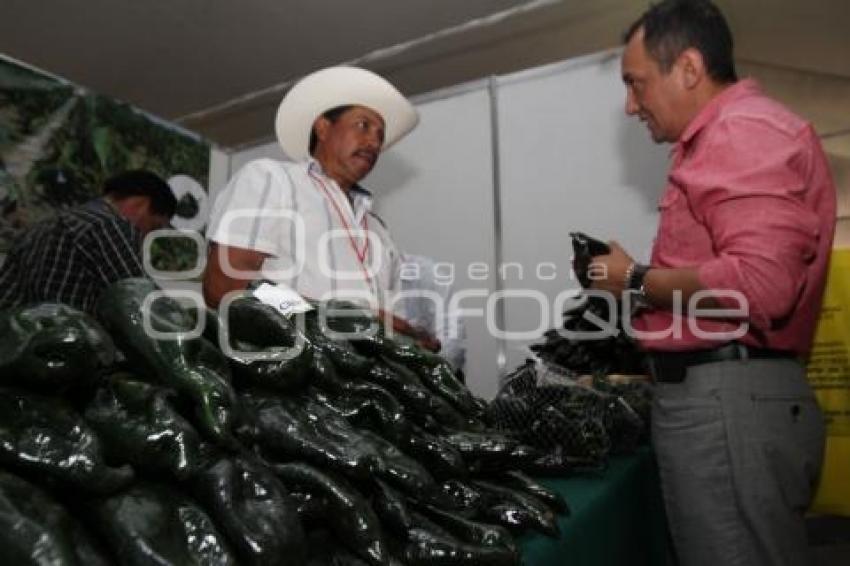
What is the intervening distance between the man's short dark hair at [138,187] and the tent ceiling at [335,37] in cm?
169

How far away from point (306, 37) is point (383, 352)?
353cm

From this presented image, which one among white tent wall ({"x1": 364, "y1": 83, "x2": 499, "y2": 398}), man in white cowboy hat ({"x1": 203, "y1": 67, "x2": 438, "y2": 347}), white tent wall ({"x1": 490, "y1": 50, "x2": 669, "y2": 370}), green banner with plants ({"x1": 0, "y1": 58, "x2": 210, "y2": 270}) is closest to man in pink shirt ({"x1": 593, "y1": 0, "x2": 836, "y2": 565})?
man in white cowboy hat ({"x1": 203, "y1": 67, "x2": 438, "y2": 347})

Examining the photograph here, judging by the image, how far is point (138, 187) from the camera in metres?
2.34

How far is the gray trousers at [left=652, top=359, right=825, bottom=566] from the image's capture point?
3.66ft

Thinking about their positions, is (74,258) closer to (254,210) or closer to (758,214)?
(254,210)

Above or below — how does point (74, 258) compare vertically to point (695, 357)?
above

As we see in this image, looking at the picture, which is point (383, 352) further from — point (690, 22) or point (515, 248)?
point (515, 248)

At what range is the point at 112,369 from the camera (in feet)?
1.82

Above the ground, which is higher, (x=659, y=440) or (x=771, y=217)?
(x=771, y=217)

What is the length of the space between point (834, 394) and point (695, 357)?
3.41ft

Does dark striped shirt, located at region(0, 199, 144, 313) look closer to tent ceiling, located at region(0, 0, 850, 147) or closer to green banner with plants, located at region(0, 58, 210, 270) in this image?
green banner with plants, located at region(0, 58, 210, 270)

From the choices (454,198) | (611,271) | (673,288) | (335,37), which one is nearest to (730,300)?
(673,288)

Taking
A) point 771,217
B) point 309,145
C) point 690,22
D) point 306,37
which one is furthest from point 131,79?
point 771,217

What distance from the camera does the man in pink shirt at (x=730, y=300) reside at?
3.59 feet
